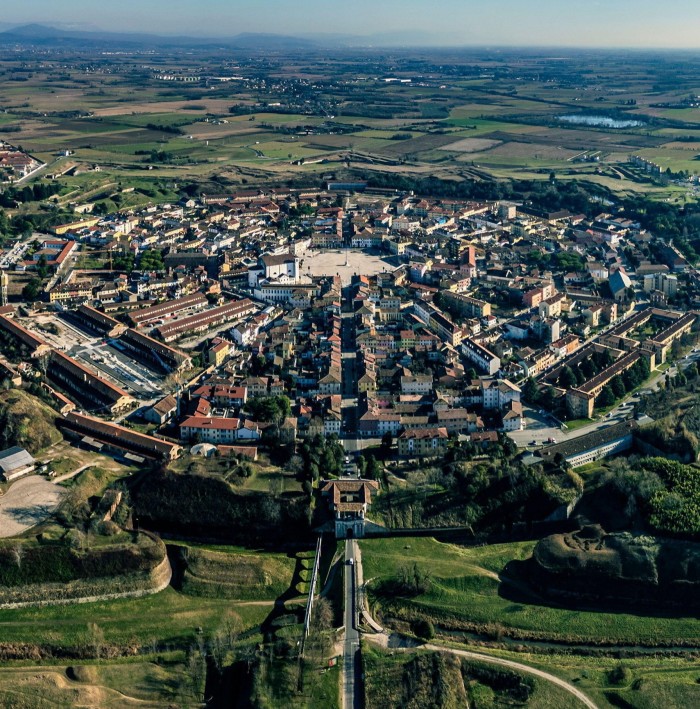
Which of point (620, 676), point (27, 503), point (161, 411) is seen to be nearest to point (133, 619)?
point (27, 503)

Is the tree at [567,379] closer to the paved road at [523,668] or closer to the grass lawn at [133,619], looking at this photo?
the paved road at [523,668]

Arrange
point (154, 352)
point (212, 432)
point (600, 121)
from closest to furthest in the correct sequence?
1. point (212, 432)
2. point (154, 352)
3. point (600, 121)

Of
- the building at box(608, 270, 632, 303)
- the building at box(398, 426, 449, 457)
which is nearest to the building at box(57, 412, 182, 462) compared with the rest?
the building at box(398, 426, 449, 457)

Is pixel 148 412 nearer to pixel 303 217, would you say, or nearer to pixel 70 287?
pixel 70 287

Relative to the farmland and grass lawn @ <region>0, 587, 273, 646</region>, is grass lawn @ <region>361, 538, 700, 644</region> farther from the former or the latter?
the farmland

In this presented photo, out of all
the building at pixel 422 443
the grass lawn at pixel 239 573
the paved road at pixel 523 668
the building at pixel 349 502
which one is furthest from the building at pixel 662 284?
the paved road at pixel 523 668

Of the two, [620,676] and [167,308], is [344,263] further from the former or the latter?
[620,676]
